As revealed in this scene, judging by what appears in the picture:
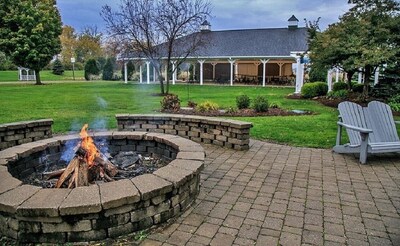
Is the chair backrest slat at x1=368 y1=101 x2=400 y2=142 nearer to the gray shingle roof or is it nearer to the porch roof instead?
the porch roof

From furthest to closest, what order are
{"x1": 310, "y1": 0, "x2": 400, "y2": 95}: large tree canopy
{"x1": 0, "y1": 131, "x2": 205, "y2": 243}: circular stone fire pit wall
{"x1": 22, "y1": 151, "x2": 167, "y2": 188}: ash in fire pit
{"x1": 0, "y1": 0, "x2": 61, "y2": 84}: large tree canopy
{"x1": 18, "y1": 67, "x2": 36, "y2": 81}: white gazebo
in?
{"x1": 18, "y1": 67, "x2": 36, "y2": 81}: white gazebo → {"x1": 0, "y1": 0, "x2": 61, "y2": 84}: large tree canopy → {"x1": 310, "y1": 0, "x2": 400, "y2": 95}: large tree canopy → {"x1": 22, "y1": 151, "x2": 167, "y2": 188}: ash in fire pit → {"x1": 0, "y1": 131, "x2": 205, "y2": 243}: circular stone fire pit wall

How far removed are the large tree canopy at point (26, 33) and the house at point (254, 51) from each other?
311 inches

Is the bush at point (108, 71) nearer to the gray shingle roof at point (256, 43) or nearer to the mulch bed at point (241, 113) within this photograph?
the gray shingle roof at point (256, 43)

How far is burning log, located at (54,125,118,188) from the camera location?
3082 millimetres

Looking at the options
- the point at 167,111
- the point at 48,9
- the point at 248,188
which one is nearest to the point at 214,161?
the point at 248,188

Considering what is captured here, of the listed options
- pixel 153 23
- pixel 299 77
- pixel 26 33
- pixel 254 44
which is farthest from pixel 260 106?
pixel 26 33

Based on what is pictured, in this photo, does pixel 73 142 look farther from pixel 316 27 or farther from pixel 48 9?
pixel 48 9

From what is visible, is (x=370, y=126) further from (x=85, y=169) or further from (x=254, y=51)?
(x=254, y=51)

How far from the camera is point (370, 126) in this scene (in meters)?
5.15

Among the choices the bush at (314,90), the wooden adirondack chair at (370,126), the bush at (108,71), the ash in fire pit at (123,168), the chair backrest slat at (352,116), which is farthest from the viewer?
the bush at (108,71)

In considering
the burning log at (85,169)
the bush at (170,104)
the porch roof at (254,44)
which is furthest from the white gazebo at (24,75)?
the burning log at (85,169)

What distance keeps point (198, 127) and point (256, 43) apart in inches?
868

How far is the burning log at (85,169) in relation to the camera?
10.1ft

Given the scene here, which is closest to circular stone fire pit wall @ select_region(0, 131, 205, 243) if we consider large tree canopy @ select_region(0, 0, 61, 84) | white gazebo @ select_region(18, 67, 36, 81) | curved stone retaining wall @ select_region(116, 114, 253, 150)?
curved stone retaining wall @ select_region(116, 114, 253, 150)
